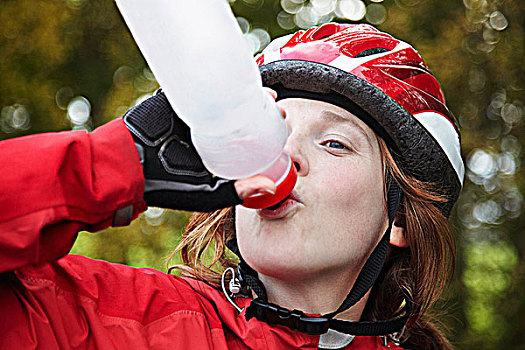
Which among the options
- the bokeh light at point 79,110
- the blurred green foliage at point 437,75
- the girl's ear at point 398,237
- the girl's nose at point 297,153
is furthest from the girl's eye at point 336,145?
the bokeh light at point 79,110

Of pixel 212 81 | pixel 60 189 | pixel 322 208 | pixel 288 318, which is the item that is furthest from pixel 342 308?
pixel 60 189

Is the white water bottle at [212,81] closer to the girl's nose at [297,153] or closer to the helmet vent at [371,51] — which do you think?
the girl's nose at [297,153]

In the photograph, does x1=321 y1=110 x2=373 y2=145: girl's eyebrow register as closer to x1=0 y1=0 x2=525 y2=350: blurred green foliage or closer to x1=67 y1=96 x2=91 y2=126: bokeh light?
x1=0 y1=0 x2=525 y2=350: blurred green foliage

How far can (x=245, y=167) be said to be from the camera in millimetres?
1652

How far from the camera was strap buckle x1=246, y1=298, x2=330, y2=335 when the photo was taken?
2268 mm

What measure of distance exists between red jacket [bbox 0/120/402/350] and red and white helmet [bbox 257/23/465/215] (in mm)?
847

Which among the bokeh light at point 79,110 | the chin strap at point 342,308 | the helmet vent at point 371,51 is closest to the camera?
the chin strap at point 342,308

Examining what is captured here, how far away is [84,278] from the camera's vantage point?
77.5 inches

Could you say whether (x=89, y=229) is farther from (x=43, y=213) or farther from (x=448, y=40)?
(x=448, y=40)

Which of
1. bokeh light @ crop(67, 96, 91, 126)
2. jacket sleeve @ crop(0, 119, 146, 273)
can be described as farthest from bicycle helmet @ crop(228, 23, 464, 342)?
bokeh light @ crop(67, 96, 91, 126)

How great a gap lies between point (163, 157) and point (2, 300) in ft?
1.95

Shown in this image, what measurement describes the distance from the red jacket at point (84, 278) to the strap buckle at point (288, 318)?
4 centimetres

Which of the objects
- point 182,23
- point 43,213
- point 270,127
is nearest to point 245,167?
point 270,127

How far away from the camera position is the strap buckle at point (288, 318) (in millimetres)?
2268
